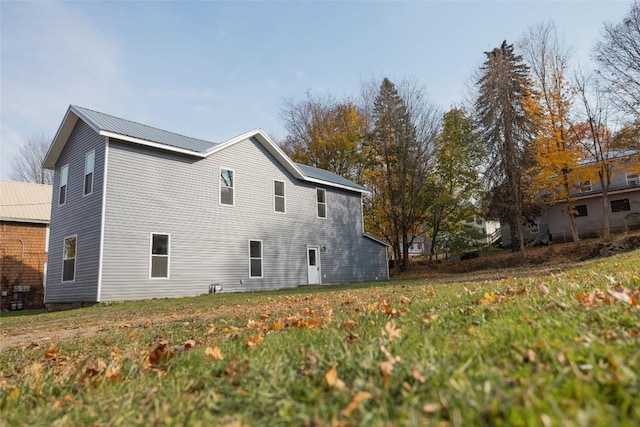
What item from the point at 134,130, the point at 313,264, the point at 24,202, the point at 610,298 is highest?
the point at 134,130

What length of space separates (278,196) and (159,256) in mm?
6078

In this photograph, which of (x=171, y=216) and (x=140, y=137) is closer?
(x=140, y=137)

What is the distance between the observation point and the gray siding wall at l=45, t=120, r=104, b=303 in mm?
11938

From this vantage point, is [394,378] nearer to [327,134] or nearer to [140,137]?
[140,137]

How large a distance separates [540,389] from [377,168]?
2375 cm

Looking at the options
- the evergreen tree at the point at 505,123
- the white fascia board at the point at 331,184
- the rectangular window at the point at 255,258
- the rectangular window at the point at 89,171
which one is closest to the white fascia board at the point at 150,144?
the rectangular window at the point at 89,171

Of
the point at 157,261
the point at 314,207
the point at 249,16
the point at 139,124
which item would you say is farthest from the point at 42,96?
the point at 314,207

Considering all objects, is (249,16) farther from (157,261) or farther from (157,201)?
(157,261)

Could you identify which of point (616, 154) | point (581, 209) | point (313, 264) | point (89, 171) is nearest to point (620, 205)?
point (581, 209)

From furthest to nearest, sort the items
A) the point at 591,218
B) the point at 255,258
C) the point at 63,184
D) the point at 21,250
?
the point at 591,218 → the point at 21,250 → the point at 255,258 → the point at 63,184

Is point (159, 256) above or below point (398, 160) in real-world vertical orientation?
below

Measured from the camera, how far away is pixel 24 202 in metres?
18.7

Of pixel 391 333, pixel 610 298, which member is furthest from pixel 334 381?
pixel 610 298

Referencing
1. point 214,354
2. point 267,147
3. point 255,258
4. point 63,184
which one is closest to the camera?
point 214,354
